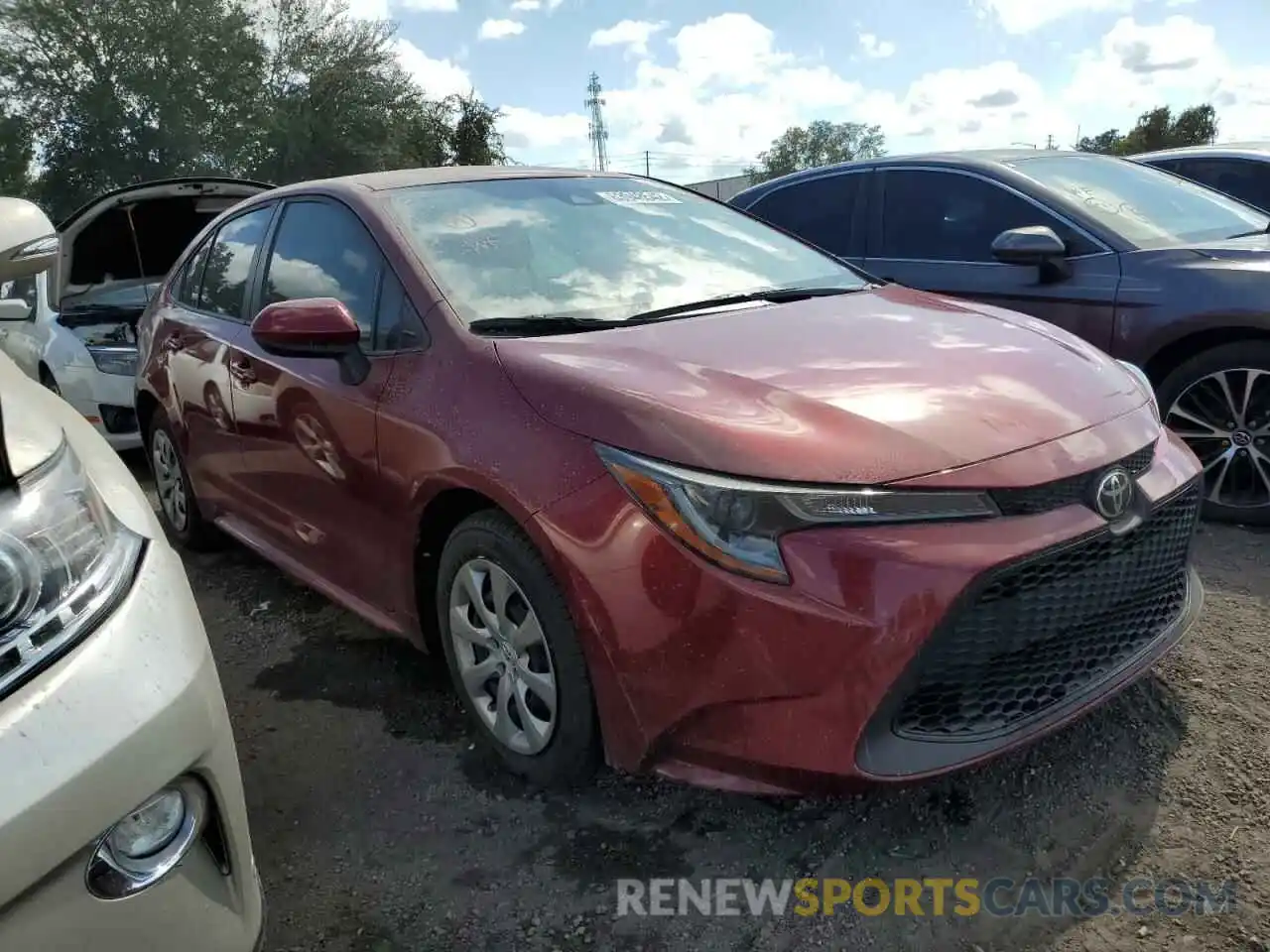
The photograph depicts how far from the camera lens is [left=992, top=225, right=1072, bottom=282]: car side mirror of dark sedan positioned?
4152 mm

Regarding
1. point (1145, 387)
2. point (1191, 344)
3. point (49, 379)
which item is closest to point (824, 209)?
point (1191, 344)

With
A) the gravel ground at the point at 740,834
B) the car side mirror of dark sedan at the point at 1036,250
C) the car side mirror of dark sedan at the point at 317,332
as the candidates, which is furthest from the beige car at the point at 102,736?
the car side mirror of dark sedan at the point at 1036,250

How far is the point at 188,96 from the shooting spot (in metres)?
26.4

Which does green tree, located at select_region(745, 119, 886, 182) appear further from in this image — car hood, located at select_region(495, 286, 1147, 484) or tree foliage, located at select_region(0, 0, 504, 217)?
car hood, located at select_region(495, 286, 1147, 484)

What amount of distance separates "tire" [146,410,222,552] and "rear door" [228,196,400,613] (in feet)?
2.86

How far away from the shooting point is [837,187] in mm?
5336

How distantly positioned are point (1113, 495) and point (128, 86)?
96.7 ft

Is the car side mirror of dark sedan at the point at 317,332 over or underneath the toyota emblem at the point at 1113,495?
over

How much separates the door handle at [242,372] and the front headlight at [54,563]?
186cm

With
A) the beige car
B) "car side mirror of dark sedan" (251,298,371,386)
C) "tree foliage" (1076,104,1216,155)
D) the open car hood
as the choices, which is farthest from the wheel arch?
"tree foliage" (1076,104,1216,155)

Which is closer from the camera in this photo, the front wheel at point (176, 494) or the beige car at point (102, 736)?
the beige car at point (102, 736)

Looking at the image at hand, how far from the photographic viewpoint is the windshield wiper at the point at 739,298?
2.69 meters

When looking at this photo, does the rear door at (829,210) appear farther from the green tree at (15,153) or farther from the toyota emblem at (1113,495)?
the green tree at (15,153)

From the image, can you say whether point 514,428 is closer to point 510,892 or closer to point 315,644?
point 510,892
